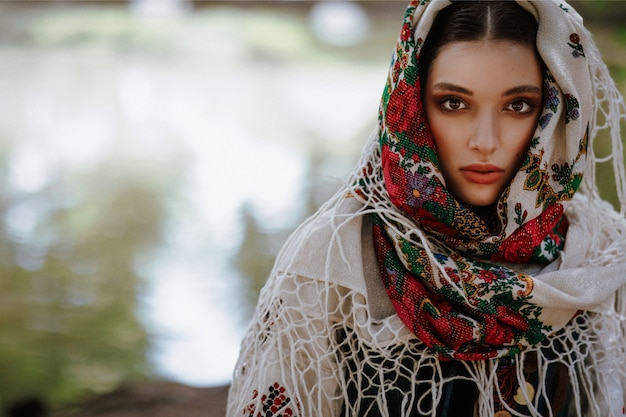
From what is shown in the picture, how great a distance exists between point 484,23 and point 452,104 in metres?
0.13

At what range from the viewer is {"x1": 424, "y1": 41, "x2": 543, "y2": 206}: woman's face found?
1292 millimetres

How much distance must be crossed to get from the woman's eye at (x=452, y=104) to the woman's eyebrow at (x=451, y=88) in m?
0.02

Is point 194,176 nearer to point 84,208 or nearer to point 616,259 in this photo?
point 84,208

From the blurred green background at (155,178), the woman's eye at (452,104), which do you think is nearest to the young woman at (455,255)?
the woman's eye at (452,104)

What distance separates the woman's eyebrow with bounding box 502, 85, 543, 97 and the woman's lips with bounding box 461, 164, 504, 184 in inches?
4.6

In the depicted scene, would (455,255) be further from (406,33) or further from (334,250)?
(406,33)

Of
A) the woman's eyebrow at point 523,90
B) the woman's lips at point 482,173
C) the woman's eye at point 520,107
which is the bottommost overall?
the woman's lips at point 482,173

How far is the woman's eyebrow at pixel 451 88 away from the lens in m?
1.29

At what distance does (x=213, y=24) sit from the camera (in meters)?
10.1

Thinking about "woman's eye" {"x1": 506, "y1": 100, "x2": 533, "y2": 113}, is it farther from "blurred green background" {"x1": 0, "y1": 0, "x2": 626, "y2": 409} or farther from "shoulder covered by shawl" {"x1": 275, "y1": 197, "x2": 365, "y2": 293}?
"blurred green background" {"x1": 0, "y1": 0, "x2": 626, "y2": 409}

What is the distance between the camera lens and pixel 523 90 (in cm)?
130

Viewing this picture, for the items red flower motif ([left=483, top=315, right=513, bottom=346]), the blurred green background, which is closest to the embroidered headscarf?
red flower motif ([left=483, top=315, right=513, bottom=346])

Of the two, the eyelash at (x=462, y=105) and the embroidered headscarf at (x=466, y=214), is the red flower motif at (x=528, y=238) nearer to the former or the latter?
the embroidered headscarf at (x=466, y=214)

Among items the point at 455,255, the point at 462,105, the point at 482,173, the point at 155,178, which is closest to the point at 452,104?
the point at 462,105
